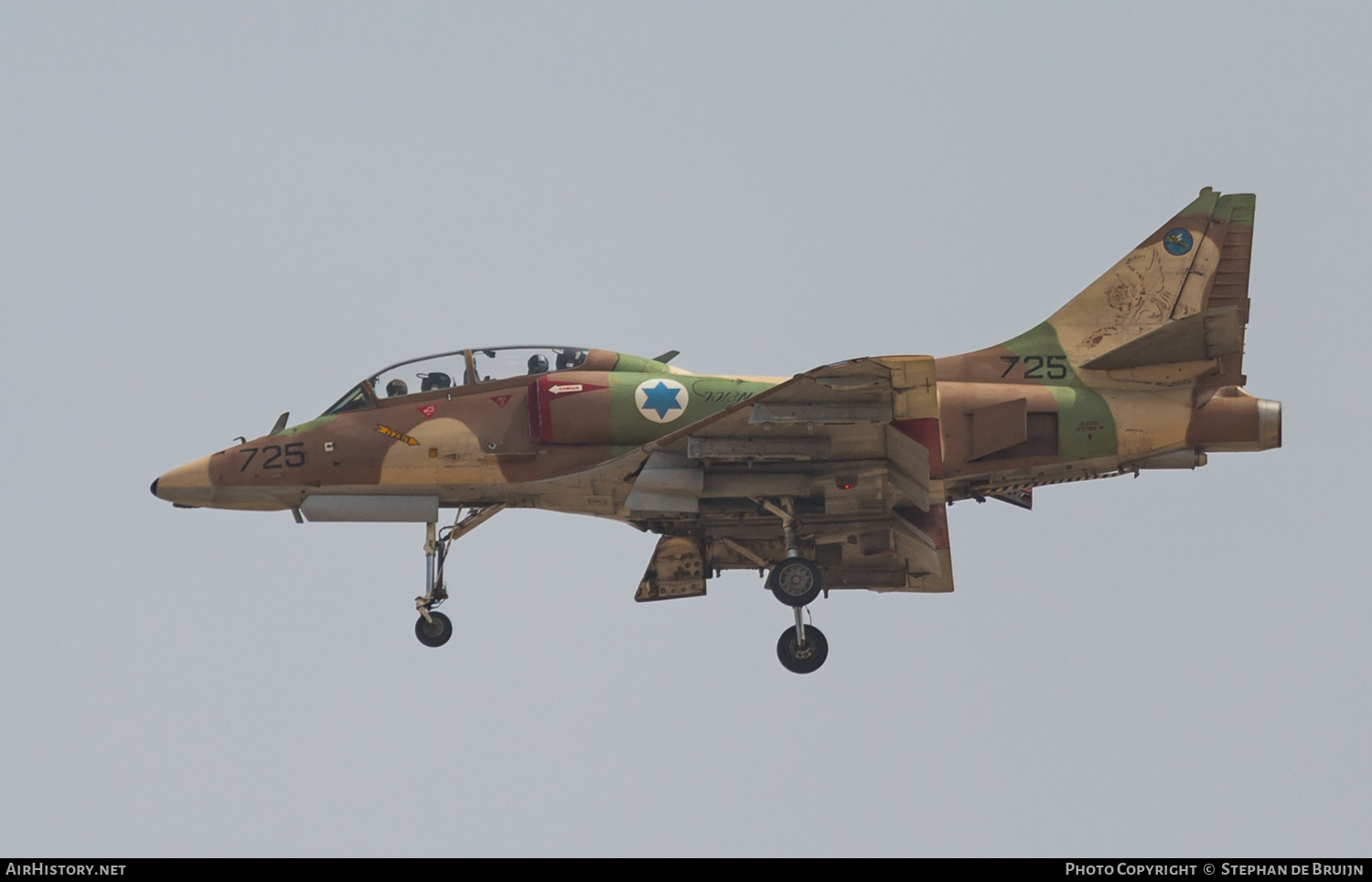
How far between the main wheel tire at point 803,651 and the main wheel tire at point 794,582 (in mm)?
1067

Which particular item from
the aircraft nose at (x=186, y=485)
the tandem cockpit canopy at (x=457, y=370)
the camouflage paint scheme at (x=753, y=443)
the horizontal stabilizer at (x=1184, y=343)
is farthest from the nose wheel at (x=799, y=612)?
the aircraft nose at (x=186, y=485)

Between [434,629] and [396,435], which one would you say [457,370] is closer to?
[396,435]

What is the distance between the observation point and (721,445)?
75.4ft

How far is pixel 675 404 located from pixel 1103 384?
5.64m

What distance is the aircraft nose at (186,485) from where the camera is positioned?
24.6m

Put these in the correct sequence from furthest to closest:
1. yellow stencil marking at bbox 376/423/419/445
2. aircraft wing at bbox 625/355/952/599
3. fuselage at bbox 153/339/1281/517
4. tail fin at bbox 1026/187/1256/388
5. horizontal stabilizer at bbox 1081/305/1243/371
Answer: tail fin at bbox 1026/187/1256/388, yellow stencil marking at bbox 376/423/419/445, fuselage at bbox 153/339/1281/517, horizontal stabilizer at bbox 1081/305/1243/371, aircraft wing at bbox 625/355/952/599

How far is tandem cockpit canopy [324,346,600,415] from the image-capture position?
24.4 meters

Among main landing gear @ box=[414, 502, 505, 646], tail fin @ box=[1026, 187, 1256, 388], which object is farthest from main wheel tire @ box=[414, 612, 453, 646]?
tail fin @ box=[1026, 187, 1256, 388]

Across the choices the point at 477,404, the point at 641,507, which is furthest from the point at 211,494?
the point at 641,507

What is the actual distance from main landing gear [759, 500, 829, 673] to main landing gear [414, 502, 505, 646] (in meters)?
3.82

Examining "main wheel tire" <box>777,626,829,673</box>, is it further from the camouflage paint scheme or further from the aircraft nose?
the aircraft nose

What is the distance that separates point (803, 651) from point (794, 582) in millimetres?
1312

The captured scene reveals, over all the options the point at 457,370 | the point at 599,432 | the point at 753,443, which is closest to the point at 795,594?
the point at 753,443

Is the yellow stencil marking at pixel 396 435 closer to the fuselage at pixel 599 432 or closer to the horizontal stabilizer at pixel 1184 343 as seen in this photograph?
the fuselage at pixel 599 432
